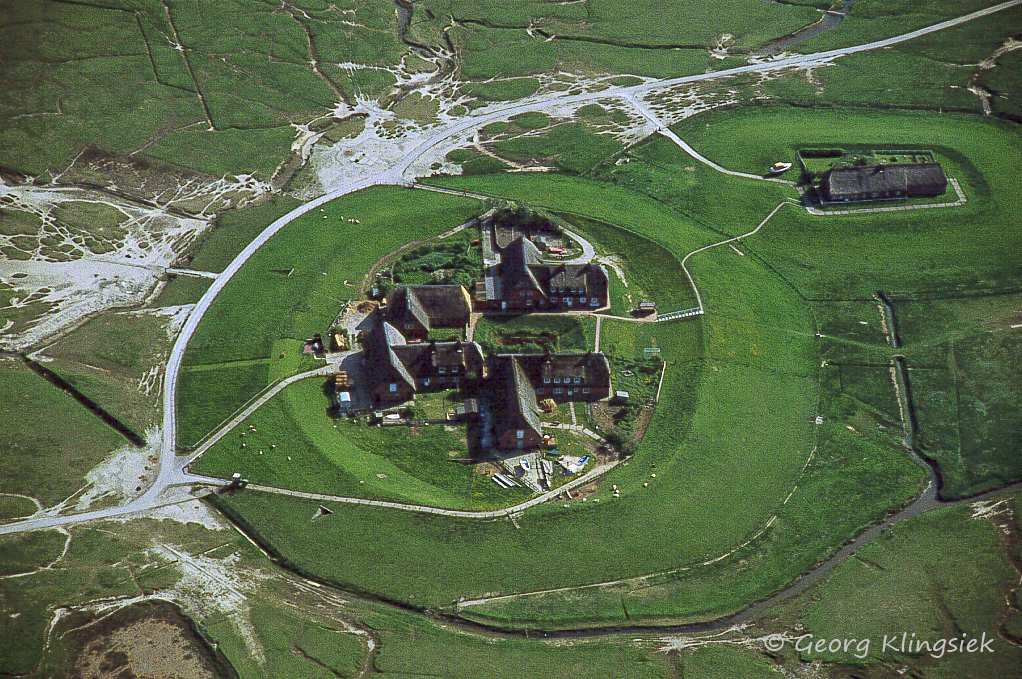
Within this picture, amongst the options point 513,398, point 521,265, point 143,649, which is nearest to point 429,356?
point 513,398

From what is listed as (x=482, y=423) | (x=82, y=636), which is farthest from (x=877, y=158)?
(x=82, y=636)

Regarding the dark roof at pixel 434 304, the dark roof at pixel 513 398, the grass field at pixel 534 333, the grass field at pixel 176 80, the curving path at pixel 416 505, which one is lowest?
the curving path at pixel 416 505

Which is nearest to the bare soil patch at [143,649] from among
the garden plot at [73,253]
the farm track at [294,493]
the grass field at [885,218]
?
the farm track at [294,493]

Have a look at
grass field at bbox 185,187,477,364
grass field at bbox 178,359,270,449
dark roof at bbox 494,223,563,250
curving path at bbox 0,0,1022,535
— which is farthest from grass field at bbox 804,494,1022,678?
grass field at bbox 185,187,477,364

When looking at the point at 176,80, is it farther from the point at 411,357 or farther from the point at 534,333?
the point at 534,333

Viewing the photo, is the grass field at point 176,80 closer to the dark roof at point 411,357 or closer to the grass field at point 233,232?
the grass field at point 233,232

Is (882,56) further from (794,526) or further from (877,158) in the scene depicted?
(794,526)

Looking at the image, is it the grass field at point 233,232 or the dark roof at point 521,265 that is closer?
the dark roof at point 521,265
